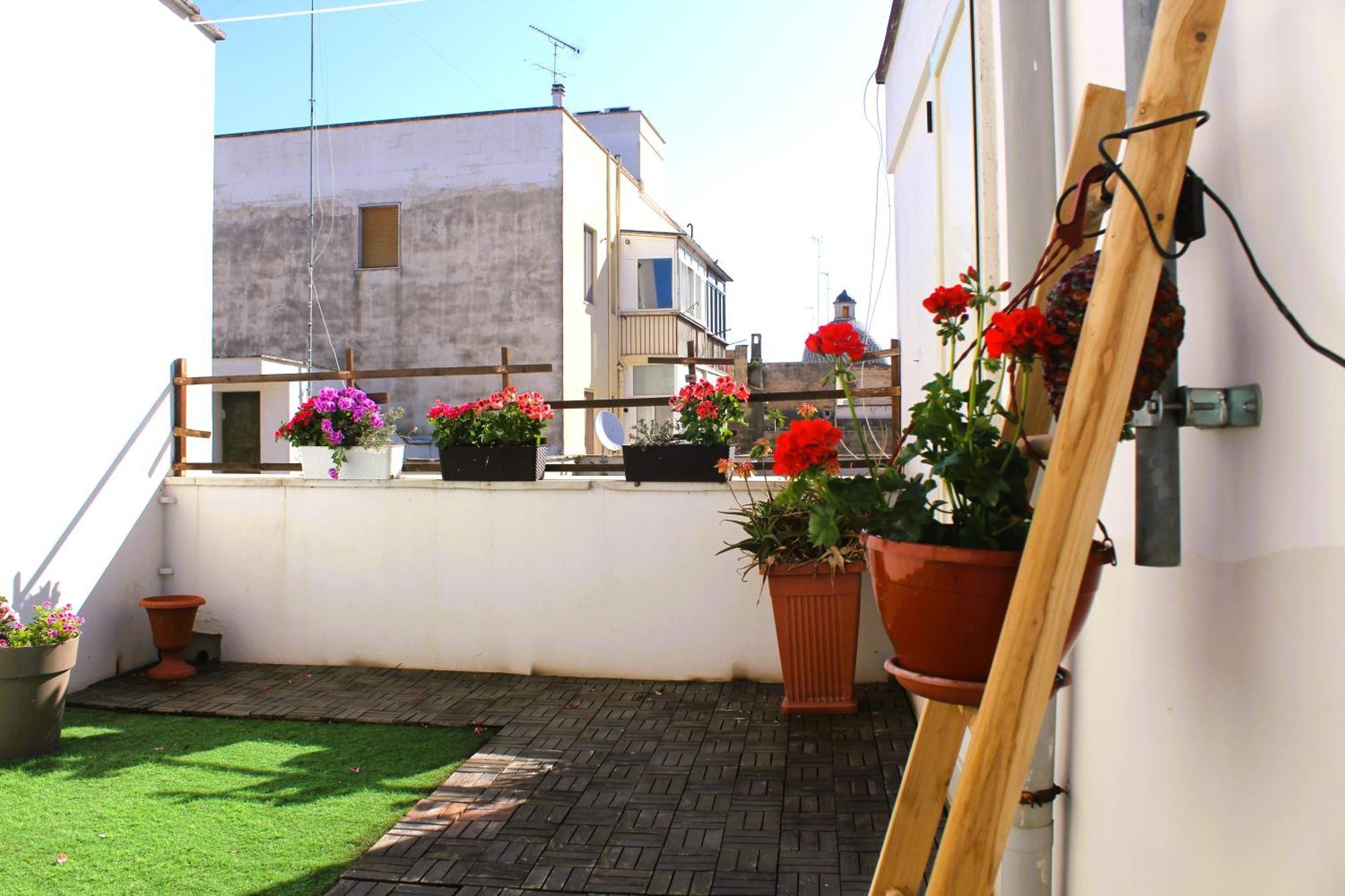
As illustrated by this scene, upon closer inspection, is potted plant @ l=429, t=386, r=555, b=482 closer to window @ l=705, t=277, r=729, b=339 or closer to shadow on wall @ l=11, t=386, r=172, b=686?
shadow on wall @ l=11, t=386, r=172, b=686

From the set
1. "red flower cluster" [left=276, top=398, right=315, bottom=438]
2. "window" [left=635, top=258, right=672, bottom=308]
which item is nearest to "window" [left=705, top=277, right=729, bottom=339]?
"window" [left=635, top=258, right=672, bottom=308]

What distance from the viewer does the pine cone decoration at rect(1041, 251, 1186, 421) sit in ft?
4.38

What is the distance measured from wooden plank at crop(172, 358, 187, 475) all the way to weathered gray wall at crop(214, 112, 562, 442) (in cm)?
947

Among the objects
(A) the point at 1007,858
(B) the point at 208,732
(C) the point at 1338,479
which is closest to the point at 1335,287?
(C) the point at 1338,479

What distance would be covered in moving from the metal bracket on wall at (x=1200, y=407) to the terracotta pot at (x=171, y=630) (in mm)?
6586

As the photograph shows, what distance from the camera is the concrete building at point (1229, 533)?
1.17 meters

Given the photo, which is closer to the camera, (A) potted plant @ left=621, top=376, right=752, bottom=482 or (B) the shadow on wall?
(B) the shadow on wall

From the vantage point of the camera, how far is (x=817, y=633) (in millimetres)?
5465

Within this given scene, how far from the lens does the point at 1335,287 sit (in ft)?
3.73

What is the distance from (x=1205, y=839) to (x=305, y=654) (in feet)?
21.5

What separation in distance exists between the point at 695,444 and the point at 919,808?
15.6ft

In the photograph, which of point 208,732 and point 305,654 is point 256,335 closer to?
point 305,654

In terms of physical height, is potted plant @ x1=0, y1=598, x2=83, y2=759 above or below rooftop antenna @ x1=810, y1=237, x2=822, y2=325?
below

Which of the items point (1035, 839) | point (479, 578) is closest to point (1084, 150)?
point (1035, 839)
